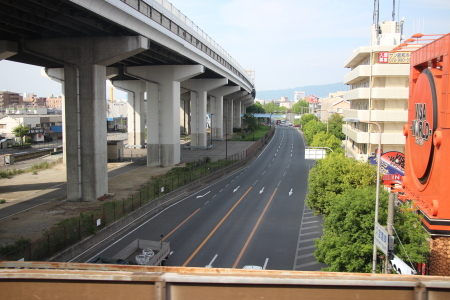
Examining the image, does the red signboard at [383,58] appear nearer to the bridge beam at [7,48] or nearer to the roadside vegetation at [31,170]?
the bridge beam at [7,48]

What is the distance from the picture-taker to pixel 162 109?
1973 inches

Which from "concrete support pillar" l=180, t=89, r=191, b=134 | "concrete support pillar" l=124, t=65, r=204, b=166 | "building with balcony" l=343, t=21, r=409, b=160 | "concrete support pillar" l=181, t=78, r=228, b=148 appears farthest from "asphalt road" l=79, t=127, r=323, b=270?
"concrete support pillar" l=180, t=89, r=191, b=134

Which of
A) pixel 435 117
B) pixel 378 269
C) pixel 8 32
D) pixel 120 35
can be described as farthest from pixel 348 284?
pixel 8 32

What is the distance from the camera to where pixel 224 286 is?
389cm

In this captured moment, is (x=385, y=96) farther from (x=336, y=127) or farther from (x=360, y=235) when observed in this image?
(x=336, y=127)

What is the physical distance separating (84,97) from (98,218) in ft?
33.2

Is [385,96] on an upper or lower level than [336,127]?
upper

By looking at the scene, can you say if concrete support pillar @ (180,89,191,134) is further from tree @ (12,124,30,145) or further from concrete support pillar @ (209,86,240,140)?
tree @ (12,124,30,145)

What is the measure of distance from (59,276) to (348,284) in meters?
2.72

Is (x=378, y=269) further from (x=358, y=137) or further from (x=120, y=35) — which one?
(x=358, y=137)

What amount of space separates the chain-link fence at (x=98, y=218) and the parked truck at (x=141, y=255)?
8.63 feet

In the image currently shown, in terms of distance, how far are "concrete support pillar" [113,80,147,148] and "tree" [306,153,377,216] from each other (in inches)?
2201

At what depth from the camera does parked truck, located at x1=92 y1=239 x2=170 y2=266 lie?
57.8ft

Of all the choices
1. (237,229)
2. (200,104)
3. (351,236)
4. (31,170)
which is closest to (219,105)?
(200,104)
